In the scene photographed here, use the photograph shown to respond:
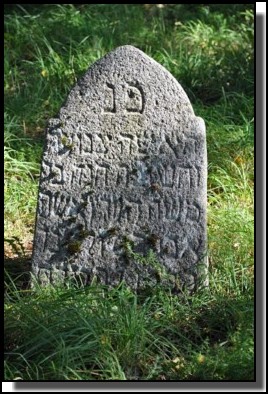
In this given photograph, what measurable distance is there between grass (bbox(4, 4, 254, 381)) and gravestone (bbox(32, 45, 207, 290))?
0.15 m

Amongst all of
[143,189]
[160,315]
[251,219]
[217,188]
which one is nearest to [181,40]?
[217,188]

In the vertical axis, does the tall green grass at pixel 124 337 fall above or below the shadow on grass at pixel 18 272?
below

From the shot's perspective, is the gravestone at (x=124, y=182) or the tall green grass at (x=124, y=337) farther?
the gravestone at (x=124, y=182)

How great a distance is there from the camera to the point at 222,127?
6434 millimetres

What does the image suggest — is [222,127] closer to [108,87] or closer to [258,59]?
[258,59]

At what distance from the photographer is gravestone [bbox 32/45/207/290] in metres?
4.88

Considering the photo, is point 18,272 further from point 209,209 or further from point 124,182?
point 209,209

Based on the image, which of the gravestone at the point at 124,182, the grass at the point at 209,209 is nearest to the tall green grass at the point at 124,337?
the grass at the point at 209,209

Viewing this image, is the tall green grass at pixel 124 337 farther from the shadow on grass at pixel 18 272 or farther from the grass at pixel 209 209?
the shadow on grass at pixel 18 272

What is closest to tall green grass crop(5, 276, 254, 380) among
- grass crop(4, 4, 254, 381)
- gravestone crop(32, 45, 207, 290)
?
grass crop(4, 4, 254, 381)

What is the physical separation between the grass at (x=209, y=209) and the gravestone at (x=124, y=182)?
5.8 inches

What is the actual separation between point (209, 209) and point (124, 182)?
939 mm

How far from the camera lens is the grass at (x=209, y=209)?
432 cm

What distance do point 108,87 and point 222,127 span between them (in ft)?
5.51
